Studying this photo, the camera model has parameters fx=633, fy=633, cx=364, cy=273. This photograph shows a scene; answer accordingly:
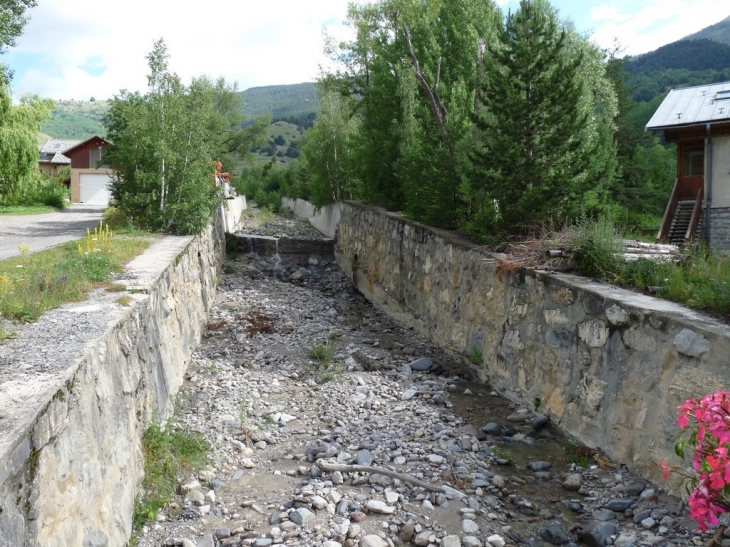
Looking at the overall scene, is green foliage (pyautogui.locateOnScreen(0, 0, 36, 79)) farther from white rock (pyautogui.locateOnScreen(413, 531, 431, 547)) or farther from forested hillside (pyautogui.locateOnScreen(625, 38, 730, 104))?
forested hillside (pyautogui.locateOnScreen(625, 38, 730, 104))

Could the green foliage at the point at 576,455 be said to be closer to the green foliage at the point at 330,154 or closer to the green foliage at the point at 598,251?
the green foliage at the point at 598,251

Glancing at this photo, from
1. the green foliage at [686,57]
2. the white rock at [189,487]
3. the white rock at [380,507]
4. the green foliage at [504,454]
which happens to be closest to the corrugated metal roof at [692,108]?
the green foliage at [504,454]

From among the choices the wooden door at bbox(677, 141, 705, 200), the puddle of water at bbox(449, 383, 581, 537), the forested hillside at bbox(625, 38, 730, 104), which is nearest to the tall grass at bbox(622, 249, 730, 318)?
the puddle of water at bbox(449, 383, 581, 537)

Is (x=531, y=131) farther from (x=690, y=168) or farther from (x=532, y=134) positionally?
(x=690, y=168)

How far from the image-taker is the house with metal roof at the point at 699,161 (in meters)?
15.6

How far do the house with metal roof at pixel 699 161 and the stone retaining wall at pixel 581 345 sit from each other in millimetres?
7776

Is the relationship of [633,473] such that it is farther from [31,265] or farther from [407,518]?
[31,265]

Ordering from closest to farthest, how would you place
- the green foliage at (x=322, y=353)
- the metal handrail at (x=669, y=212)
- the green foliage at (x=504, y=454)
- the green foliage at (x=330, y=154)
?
the green foliage at (x=504, y=454) < the green foliage at (x=322, y=353) < the metal handrail at (x=669, y=212) < the green foliage at (x=330, y=154)

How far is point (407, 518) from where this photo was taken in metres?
5.00

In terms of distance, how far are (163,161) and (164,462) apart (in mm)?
9270

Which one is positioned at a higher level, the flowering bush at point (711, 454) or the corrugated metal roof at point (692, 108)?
the corrugated metal roof at point (692, 108)

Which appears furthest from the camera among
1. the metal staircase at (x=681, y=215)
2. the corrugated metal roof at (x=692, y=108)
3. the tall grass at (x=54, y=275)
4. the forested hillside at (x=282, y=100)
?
the forested hillside at (x=282, y=100)

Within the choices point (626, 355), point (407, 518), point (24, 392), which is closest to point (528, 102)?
point (626, 355)

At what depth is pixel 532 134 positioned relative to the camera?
937cm
